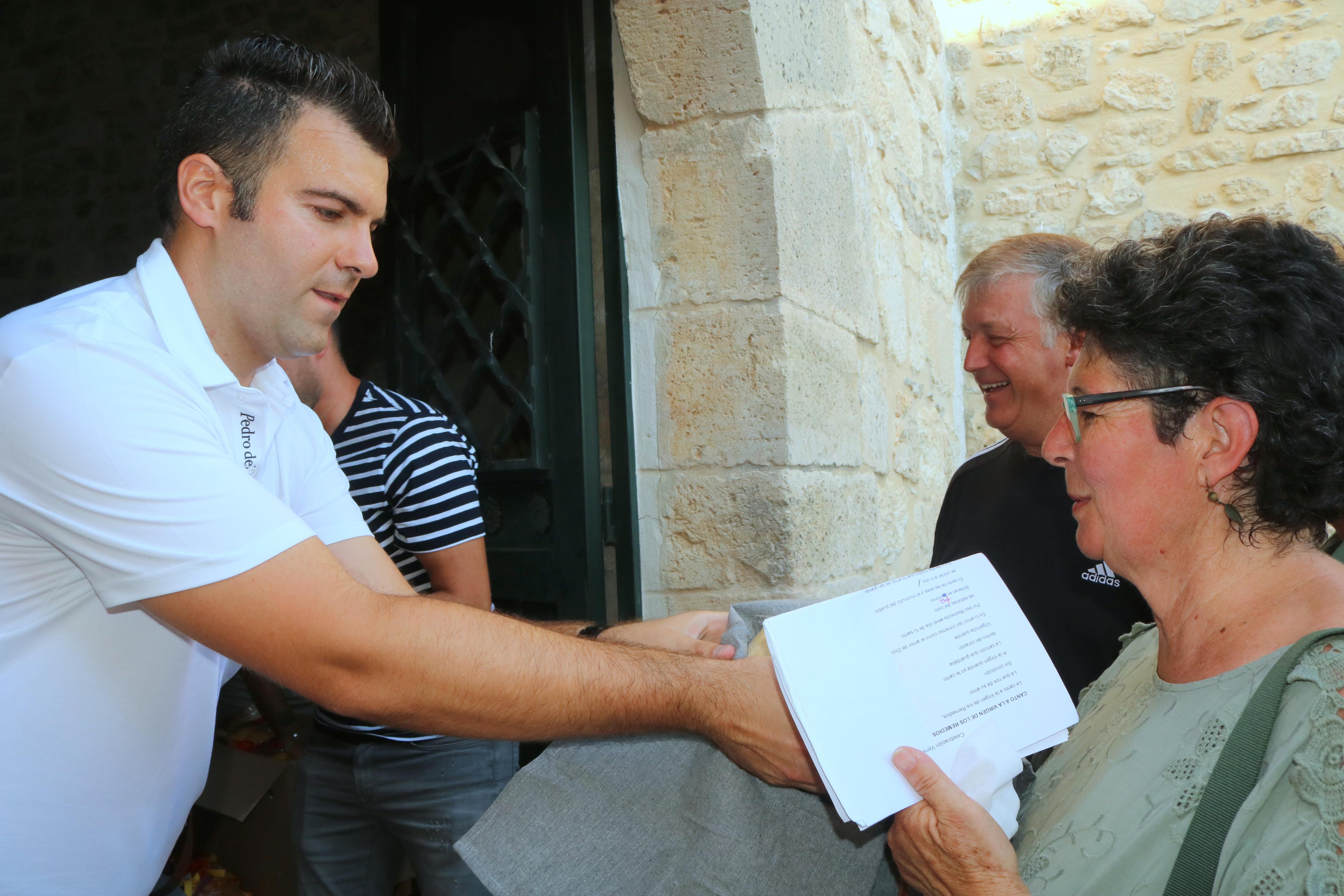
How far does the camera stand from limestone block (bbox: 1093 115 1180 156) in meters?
4.09

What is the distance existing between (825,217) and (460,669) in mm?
1785

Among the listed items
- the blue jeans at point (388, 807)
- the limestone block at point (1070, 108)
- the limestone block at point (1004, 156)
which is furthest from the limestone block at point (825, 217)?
the limestone block at point (1070, 108)

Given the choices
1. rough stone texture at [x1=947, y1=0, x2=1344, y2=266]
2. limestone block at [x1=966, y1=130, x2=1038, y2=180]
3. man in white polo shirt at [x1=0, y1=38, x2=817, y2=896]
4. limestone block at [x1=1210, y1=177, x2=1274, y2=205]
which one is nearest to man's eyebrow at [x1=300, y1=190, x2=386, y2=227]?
man in white polo shirt at [x1=0, y1=38, x2=817, y2=896]

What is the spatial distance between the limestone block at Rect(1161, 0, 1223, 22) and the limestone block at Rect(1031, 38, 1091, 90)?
1.05 ft

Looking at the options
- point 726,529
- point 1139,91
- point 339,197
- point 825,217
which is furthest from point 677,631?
point 1139,91

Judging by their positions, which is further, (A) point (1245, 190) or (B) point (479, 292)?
(A) point (1245, 190)

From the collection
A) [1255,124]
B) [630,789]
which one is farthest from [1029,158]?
[630,789]

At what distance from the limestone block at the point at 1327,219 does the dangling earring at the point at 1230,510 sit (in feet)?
11.0

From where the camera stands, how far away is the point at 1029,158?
4281 mm

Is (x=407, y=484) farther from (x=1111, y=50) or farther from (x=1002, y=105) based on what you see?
(x=1111, y=50)

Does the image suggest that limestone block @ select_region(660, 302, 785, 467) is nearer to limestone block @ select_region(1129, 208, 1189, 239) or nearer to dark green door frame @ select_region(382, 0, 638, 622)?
dark green door frame @ select_region(382, 0, 638, 622)

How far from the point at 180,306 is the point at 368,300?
3398 mm

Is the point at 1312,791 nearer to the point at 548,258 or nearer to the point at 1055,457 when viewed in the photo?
the point at 1055,457

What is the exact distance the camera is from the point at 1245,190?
399cm
